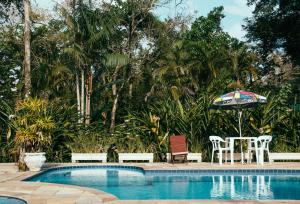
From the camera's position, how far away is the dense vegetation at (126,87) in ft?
47.2

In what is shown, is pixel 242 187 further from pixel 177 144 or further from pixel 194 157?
pixel 194 157

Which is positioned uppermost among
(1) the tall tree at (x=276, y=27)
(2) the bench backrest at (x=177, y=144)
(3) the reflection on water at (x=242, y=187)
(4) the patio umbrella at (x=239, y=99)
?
(1) the tall tree at (x=276, y=27)

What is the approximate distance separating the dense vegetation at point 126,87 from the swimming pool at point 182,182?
1.57 metres

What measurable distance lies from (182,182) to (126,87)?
1571cm

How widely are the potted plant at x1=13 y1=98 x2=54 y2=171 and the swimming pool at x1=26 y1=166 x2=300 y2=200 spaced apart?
554mm

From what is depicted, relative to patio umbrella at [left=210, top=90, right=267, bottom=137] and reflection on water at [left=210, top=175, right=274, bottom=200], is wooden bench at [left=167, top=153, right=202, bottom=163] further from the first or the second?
reflection on water at [left=210, top=175, right=274, bottom=200]

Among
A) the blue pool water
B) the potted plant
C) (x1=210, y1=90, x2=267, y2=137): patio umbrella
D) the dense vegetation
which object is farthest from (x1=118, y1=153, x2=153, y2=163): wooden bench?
the blue pool water

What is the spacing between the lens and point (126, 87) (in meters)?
26.2

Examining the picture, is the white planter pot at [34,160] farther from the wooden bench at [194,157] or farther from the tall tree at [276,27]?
the tall tree at [276,27]

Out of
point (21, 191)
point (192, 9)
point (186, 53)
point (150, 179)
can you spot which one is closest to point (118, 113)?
point (186, 53)

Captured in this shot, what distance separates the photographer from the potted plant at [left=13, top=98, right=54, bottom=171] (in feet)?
39.1

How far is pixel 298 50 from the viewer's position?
78.7ft

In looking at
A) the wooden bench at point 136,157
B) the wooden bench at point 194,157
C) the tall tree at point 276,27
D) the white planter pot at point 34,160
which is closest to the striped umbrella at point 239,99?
the wooden bench at point 194,157

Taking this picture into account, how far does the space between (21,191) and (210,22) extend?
27674 millimetres
